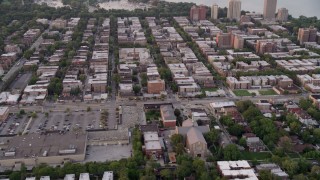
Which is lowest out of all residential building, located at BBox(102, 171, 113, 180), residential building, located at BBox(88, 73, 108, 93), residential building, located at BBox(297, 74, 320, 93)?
residential building, located at BBox(102, 171, 113, 180)

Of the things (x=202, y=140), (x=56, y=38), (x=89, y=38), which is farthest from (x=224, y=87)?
(x=56, y=38)

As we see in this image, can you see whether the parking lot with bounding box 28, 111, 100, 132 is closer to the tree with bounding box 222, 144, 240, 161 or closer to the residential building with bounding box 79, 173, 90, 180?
the residential building with bounding box 79, 173, 90, 180

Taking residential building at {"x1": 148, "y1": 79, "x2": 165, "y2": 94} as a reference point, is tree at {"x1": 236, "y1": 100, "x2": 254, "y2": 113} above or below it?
below

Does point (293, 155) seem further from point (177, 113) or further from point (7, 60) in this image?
point (7, 60)

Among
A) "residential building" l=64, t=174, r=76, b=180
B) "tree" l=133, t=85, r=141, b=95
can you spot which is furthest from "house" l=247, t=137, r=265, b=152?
"tree" l=133, t=85, r=141, b=95

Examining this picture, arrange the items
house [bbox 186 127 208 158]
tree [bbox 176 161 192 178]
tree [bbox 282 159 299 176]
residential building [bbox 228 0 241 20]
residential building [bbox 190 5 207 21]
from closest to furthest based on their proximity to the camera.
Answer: tree [bbox 176 161 192 178] < tree [bbox 282 159 299 176] < house [bbox 186 127 208 158] < residential building [bbox 190 5 207 21] < residential building [bbox 228 0 241 20]

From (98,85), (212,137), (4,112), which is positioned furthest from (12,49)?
(212,137)
